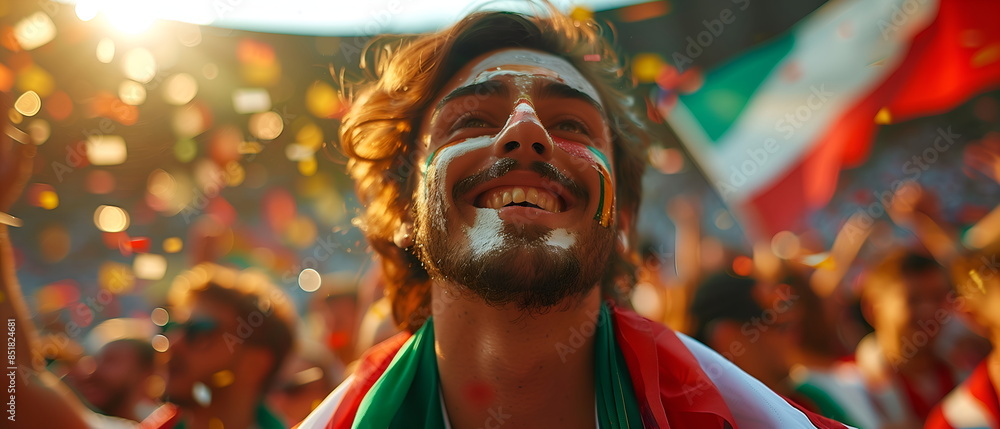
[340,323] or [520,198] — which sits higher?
[520,198]

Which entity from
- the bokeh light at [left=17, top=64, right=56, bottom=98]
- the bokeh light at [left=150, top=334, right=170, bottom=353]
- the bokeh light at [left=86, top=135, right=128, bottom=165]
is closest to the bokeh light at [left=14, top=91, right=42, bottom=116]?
the bokeh light at [left=17, top=64, right=56, bottom=98]

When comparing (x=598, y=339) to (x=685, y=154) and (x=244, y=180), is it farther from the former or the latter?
(x=244, y=180)

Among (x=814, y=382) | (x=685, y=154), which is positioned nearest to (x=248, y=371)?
(x=814, y=382)

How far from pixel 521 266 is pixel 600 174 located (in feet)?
1.58

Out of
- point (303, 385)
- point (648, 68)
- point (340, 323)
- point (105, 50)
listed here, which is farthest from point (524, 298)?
point (105, 50)

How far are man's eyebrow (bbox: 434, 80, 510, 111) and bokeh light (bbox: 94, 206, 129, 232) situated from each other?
8.73 m

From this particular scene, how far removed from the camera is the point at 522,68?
1.96 m

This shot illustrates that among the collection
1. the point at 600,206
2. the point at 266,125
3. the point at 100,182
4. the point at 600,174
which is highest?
the point at 266,125

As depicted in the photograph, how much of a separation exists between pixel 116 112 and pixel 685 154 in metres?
7.39

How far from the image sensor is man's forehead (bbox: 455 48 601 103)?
6.33 ft

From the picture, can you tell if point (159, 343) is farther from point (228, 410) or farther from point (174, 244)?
point (174, 244)

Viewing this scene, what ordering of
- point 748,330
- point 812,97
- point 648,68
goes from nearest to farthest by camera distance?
point 748,330 < point 812,97 < point 648,68

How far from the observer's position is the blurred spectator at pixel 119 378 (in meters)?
3.32

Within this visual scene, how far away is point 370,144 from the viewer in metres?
2.44
